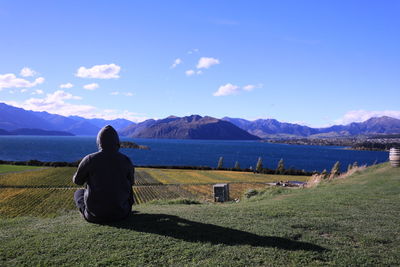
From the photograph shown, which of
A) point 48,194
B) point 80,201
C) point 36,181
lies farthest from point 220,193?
point 36,181

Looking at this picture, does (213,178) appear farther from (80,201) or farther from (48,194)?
(80,201)

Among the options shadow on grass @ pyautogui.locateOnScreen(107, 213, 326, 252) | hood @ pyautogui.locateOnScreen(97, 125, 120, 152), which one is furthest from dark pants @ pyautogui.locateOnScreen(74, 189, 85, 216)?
hood @ pyautogui.locateOnScreen(97, 125, 120, 152)

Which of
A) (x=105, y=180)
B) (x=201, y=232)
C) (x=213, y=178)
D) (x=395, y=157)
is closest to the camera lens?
(x=201, y=232)

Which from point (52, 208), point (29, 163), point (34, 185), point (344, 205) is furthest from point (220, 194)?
point (29, 163)

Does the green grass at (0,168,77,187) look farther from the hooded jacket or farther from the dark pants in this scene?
the hooded jacket

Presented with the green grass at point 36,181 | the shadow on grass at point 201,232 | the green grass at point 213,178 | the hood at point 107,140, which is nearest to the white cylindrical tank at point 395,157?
the shadow on grass at point 201,232

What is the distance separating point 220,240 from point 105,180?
10.2 feet

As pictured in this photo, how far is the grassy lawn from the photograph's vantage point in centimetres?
590

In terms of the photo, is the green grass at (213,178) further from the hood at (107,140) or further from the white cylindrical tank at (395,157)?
the hood at (107,140)

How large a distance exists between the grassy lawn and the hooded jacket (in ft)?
1.17

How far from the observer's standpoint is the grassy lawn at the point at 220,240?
5.90 meters

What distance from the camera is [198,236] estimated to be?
716cm

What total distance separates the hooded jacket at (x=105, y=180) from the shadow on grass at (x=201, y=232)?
0.41m

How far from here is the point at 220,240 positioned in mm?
6871
